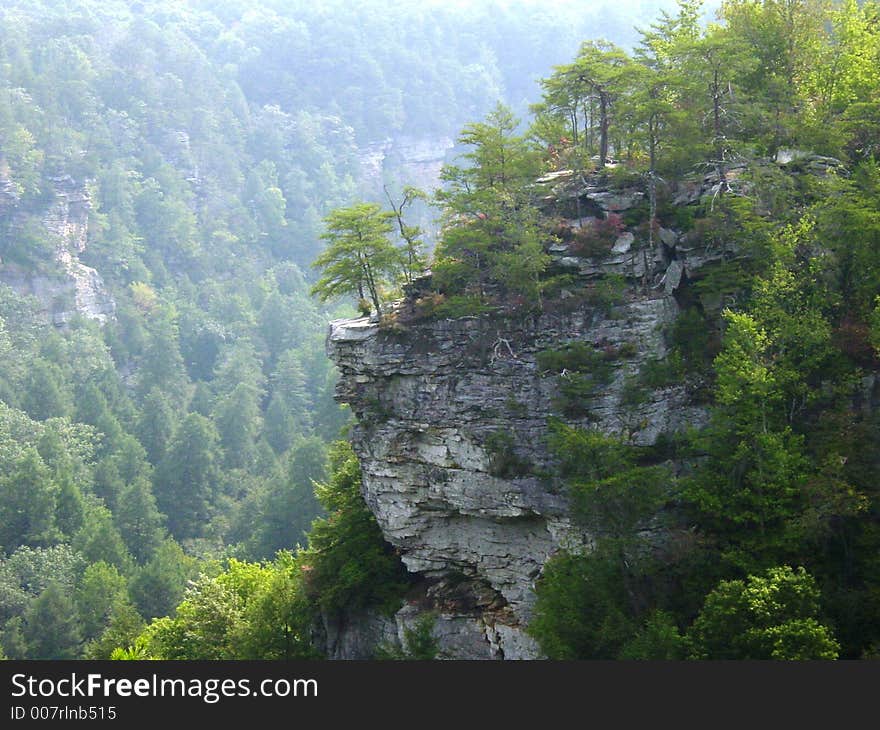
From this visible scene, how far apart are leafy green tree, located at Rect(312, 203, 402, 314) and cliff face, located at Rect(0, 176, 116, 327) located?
77312 millimetres

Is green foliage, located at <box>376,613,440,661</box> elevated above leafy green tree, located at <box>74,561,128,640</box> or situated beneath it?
situated beneath

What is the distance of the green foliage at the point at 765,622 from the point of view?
18984 mm

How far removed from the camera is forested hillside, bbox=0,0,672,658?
208 feet

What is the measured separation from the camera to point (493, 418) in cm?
2794

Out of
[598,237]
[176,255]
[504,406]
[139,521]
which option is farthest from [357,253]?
[176,255]

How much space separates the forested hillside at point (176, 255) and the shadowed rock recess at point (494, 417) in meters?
20.3

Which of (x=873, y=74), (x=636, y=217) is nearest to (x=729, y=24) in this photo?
(x=873, y=74)

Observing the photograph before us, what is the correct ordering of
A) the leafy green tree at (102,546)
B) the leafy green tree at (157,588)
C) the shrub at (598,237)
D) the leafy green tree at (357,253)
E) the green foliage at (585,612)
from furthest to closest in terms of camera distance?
the leafy green tree at (102,546) → the leafy green tree at (157,588) → the leafy green tree at (357,253) → the shrub at (598,237) → the green foliage at (585,612)

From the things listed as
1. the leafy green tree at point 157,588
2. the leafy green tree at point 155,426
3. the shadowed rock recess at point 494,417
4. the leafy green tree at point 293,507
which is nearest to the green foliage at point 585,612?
the shadowed rock recess at point 494,417

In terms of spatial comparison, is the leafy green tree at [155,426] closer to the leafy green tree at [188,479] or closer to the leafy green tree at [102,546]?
the leafy green tree at [188,479]

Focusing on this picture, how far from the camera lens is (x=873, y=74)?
2911 centimetres

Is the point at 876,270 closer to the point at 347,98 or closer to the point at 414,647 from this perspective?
the point at 414,647

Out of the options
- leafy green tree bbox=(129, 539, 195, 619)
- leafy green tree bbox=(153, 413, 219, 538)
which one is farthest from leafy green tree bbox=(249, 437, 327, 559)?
leafy green tree bbox=(129, 539, 195, 619)

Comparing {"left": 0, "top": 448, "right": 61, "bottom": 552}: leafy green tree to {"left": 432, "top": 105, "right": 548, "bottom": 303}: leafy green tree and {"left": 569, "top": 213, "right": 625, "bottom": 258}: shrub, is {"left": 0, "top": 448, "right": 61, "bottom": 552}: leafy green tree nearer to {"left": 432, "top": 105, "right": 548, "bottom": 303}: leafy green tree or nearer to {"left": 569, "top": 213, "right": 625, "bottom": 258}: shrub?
{"left": 432, "top": 105, "right": 548, "bottom": 303}: leafy green tree
